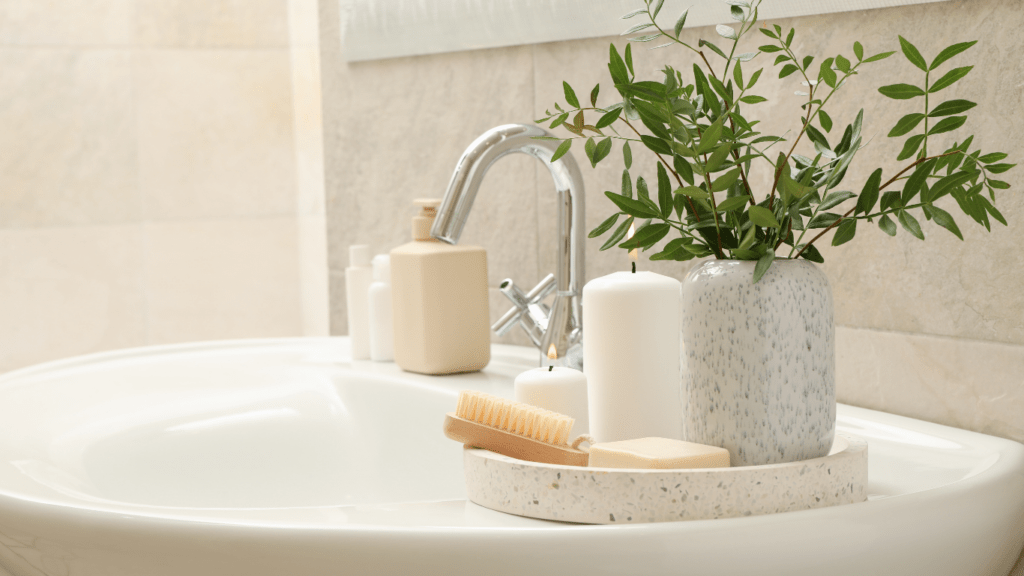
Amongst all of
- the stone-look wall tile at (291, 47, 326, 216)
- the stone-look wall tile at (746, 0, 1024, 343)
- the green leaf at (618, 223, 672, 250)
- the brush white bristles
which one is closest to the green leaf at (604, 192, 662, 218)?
the green leaf at (618, 223, 672, 250)

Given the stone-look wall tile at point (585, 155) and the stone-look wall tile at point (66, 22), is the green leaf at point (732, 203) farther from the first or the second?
the stone-look wall tile at point (66, 22)

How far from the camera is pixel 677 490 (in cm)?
44

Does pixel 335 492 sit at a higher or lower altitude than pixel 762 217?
lower

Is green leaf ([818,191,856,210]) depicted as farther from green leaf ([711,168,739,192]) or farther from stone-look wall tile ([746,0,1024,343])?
stone-look wall tile ([746,0,1024,343])

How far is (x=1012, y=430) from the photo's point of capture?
63cm

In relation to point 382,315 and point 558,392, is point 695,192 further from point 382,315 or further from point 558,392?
point 382,315

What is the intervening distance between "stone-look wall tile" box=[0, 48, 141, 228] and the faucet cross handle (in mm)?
1258

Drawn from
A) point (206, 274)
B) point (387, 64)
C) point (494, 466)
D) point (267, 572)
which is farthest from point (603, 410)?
point (206, 274)

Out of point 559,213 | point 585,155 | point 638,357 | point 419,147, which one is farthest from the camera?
point 419,147

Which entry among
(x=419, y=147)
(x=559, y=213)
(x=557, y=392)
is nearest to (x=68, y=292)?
(x=419, y=147)

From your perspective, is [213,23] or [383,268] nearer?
[383,268]

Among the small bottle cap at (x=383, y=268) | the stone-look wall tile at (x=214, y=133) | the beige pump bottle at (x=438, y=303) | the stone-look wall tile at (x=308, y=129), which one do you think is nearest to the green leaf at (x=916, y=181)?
the beige pump bottle at (x=438, y=303)

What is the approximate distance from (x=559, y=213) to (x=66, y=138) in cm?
135

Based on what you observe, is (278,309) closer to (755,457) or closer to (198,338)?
(198,338)
